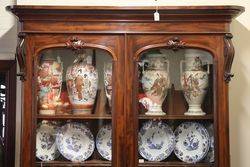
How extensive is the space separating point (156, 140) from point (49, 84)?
55 cm

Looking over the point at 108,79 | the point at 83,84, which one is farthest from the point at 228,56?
the point at 83,84

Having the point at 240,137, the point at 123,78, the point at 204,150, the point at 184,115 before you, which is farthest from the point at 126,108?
the point at 240,137

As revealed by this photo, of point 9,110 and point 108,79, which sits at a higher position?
point 108,79

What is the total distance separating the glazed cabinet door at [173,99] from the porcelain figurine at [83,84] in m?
0.18

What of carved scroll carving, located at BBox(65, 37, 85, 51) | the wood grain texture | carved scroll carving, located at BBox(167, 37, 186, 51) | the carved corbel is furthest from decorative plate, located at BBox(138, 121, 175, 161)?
the wood grain texture

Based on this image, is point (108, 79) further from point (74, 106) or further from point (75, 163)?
point (75, 163)

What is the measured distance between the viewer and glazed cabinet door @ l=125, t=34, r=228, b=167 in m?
1.51

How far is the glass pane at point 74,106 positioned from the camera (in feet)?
5.08

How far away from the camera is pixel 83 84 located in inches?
62.4

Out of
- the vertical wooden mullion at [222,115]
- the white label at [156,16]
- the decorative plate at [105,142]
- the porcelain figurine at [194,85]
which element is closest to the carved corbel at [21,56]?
the decorative plate at [105,142]

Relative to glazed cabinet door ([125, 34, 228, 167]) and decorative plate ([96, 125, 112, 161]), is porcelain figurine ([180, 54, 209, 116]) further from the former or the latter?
decorative plate ([96, 125, 112, 161])

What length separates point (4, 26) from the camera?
1.89 m

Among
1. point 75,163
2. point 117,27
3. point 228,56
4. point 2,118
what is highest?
point 117,27

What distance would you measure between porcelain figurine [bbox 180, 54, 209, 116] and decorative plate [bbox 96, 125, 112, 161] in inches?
14.4
